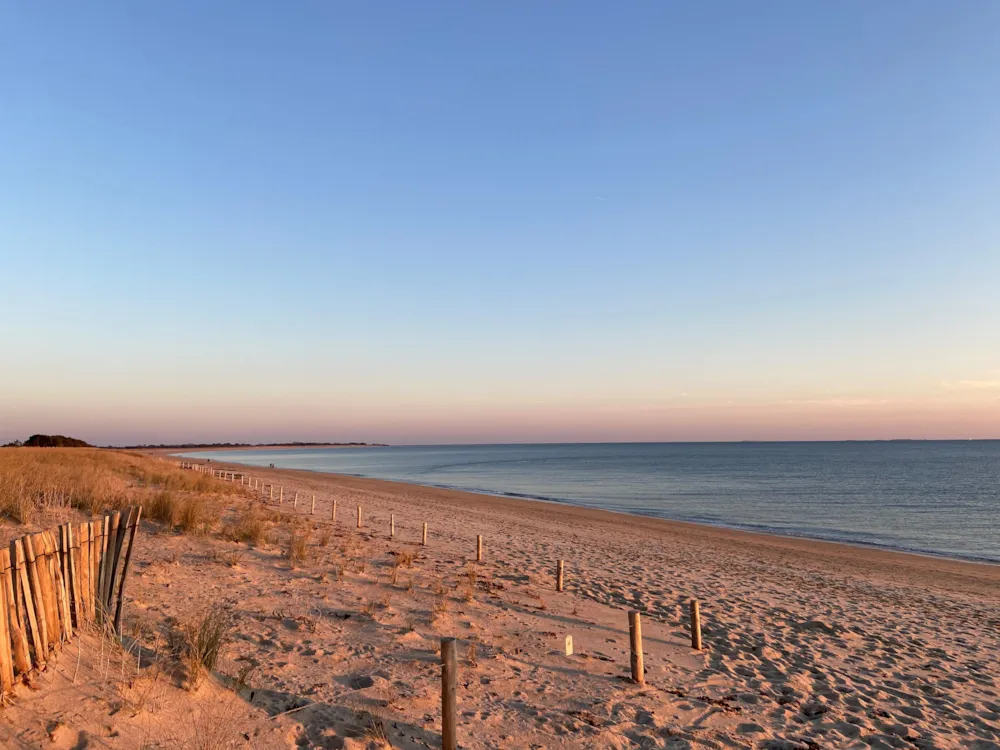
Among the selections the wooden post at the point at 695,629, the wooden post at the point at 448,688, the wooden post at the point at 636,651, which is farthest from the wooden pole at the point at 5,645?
the wooden post at the point at 695,629

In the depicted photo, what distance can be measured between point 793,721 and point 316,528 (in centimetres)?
1450

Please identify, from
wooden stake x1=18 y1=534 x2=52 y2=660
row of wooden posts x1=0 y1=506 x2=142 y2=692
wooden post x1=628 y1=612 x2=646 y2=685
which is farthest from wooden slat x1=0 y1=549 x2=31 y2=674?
wooden post x1=628 y1=612 x2=646 y2=685

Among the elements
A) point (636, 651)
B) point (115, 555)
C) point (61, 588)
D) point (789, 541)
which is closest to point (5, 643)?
point (61, 588)

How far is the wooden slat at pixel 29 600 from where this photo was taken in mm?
4984

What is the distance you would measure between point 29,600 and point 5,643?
42 cm

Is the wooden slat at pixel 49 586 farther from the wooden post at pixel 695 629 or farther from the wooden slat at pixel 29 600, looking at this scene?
the wooden post at pixel 695 629

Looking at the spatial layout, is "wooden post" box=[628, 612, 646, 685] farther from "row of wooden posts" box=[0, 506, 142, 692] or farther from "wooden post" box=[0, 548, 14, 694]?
"wooden post" box=[0, 548, 14, 694]

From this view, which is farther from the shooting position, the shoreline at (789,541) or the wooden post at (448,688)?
the shoreline at (789,541)

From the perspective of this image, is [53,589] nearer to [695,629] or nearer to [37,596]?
[37,596]

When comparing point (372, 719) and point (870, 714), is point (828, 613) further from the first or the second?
point (372, 719)

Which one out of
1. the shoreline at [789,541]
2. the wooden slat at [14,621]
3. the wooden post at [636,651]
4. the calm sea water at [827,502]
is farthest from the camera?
the calm sea water at [827,502]

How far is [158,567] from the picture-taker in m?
10.5

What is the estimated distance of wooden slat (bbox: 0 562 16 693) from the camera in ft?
15.5

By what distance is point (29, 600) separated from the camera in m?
5.15
